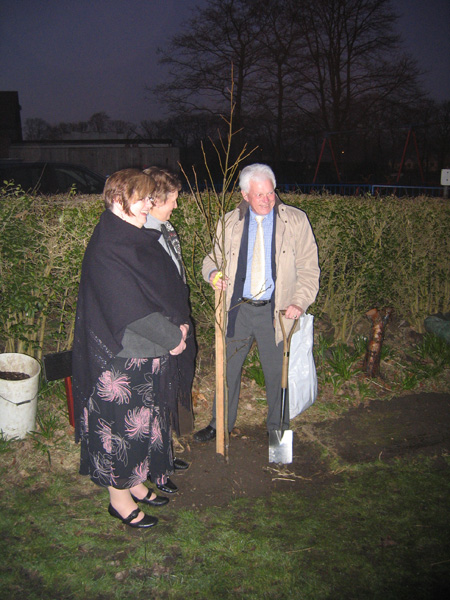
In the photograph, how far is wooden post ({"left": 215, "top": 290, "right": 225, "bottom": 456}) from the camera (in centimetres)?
315

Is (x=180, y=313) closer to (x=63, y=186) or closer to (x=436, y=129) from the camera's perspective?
(x=63, y=186)

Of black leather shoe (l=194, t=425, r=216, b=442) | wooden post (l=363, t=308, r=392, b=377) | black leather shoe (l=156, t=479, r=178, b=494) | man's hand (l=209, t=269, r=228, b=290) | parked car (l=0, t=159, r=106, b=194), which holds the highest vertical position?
parked car (l=0, t=159, r=106, b=194)

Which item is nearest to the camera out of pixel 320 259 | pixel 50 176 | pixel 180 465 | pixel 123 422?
pixel 123 422

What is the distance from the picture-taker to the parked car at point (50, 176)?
368 inches

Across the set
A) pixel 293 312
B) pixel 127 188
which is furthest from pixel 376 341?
pixel 127 188

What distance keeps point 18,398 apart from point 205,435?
1366 millimetres

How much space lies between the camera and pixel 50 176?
970cm

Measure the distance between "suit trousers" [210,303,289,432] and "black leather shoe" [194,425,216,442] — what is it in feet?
0.58

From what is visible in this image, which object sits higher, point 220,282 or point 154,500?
point 220,282

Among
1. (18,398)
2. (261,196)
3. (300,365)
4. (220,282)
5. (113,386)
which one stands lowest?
(18,398)

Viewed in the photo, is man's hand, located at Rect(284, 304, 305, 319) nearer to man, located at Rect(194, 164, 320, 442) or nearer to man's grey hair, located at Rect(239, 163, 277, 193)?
man, located at Rect(194, 164, 320, 442)

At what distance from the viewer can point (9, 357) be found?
358 cm

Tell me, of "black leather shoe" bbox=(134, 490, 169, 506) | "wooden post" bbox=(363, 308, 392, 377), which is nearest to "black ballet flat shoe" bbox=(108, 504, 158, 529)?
"black leather shoe" bbox=(134, 490, 169, 506)

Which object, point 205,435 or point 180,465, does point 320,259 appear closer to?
point 205,435
